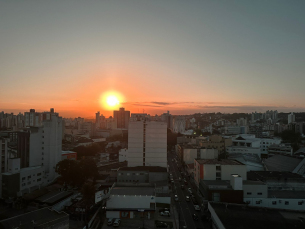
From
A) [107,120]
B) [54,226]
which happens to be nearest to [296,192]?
[54,226]

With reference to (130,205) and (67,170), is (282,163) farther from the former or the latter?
(67,170)

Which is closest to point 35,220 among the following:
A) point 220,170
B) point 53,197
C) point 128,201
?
point 128,201

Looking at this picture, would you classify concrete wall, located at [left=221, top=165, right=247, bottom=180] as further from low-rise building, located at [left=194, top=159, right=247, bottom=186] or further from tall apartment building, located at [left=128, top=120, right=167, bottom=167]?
tall apartment building, located at [left=128, top=120, right=167, bottom=167]

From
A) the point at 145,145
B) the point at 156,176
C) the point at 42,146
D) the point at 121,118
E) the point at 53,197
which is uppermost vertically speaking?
the point at 121,118

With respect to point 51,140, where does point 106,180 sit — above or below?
below

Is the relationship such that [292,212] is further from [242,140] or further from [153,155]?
[242,140]

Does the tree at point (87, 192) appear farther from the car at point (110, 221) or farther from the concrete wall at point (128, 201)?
the car at point (110, 221)

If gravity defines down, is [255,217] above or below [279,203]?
above
